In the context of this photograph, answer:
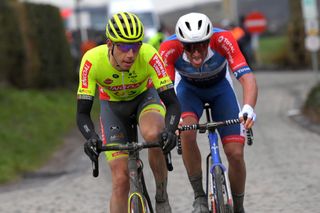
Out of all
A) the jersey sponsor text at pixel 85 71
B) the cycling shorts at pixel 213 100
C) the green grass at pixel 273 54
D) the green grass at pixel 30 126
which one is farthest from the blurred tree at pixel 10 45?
the green grass at pixel 273 54

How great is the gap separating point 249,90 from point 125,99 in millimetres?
1044

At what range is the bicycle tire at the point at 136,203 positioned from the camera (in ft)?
21.7

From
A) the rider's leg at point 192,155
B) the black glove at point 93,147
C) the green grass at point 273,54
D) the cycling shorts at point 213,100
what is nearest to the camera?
the black glove at point 93,147

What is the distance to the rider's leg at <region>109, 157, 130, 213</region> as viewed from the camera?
22.7ft

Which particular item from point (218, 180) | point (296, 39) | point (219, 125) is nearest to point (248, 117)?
point (219, 125)

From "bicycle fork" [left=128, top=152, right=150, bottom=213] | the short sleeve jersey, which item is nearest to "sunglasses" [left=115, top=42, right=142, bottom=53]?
the short sleeve jersey

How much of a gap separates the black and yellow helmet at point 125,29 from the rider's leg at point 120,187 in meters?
0.98

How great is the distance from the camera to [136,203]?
6645mm

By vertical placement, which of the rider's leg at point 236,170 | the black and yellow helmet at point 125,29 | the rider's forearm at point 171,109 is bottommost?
the rider's leg at point 236,170

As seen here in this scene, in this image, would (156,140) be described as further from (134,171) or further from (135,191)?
(135,191)

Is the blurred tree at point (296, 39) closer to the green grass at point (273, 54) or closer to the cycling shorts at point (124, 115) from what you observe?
the green grass at point (273, 54)

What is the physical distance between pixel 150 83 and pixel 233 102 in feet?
2.69

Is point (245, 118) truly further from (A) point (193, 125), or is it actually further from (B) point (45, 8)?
(B) point (45, 8)

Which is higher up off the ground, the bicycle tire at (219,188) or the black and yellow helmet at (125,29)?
the black and yellow helmet at (125,29)
